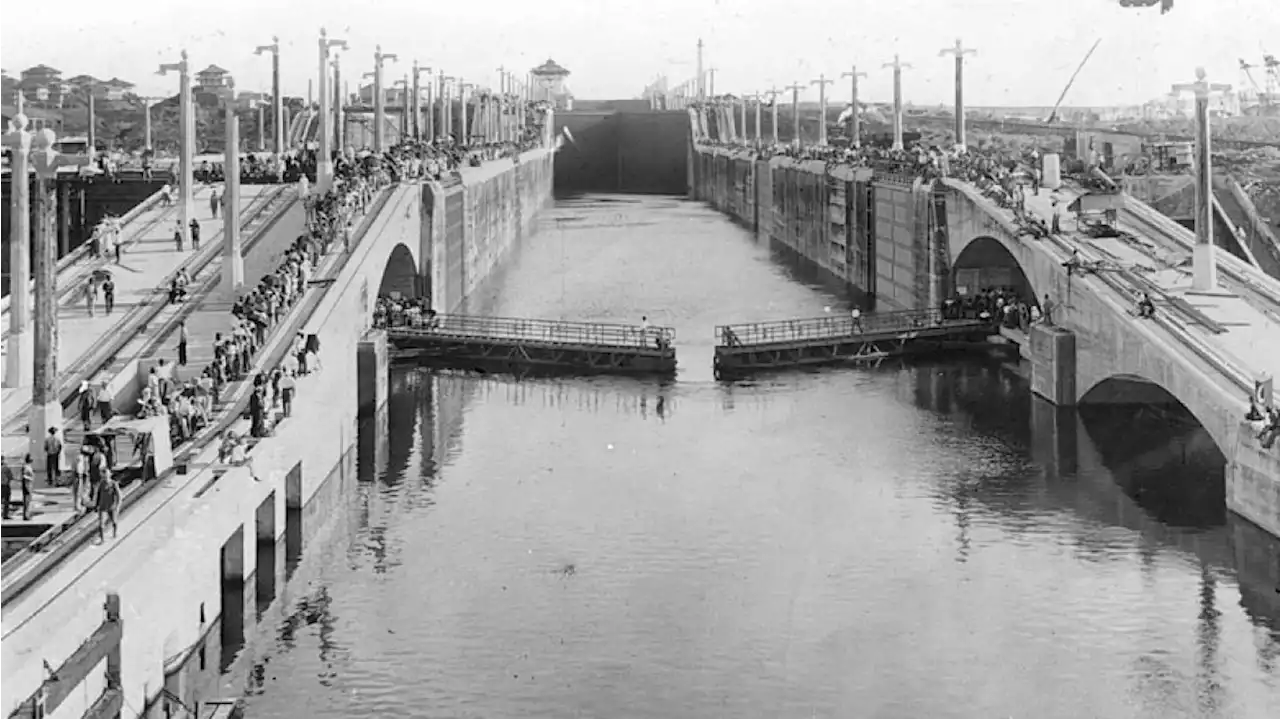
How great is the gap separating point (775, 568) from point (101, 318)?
20468 mm

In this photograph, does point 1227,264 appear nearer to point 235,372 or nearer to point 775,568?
point 775,568

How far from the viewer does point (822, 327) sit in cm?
7238

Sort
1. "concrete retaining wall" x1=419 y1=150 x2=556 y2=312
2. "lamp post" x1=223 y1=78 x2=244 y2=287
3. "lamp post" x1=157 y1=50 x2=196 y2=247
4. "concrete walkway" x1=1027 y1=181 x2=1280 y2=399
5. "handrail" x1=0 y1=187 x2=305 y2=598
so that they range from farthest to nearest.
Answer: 1. "concrete retaining wall" x1=419 y1=150 x2=556 y2=312
2. "lamp post" x1=157 y1=50 x2=196 y2=247
3. "lamp post" x1=223 y1=78 x2=244 y2=287
4. "concrete walkway" x1=1027 y1=181 x2=1280 y2=399
5. "handrail" x1=0 y1=187 x2=305 y2=598

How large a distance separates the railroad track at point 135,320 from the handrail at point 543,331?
21.7 feet

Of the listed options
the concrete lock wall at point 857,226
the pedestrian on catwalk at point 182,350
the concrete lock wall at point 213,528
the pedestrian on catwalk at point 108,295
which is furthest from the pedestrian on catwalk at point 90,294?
the concrete lock wall at point 857,226

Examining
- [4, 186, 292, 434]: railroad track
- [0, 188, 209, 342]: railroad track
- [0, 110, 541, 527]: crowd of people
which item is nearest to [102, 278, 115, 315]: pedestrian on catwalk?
[4, 186, 292, 434]: railroad track

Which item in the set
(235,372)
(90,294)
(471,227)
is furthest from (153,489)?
(471,227)

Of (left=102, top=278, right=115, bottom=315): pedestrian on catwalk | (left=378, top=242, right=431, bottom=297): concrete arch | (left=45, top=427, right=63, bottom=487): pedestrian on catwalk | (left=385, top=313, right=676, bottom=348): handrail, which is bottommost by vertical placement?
(left=45, top=427, right=63, bottom=487): pedestrian on catwalk

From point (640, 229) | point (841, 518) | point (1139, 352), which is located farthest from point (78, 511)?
point (640, 229)

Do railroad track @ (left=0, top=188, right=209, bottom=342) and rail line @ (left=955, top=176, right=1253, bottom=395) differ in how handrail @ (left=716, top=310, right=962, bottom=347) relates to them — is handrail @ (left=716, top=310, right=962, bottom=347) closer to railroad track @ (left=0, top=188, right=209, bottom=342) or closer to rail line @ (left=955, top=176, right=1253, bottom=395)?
rail line @ (left=955, top=176, right=1253, bottom=395)

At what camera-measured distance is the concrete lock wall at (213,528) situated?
22.9 m

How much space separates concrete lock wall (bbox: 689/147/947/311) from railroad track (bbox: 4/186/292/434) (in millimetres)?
28987

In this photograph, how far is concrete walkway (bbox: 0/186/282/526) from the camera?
96.2 feet

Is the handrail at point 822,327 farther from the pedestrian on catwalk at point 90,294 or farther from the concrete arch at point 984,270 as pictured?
the pedestrian on catwalk at point 90,294
